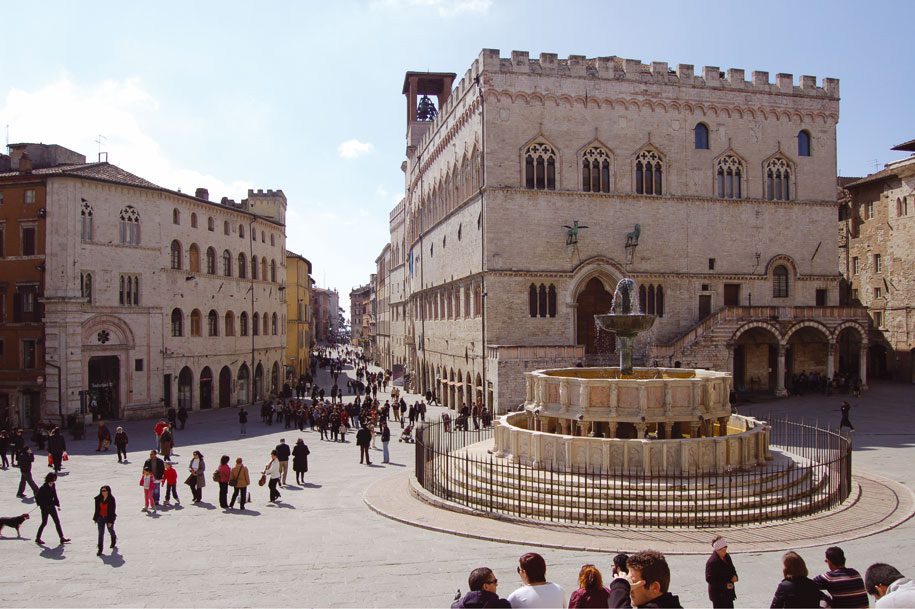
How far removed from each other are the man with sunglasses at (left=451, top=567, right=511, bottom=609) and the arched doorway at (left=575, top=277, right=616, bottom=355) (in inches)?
1237

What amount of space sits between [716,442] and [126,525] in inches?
495

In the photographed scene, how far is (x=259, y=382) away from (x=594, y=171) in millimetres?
25916

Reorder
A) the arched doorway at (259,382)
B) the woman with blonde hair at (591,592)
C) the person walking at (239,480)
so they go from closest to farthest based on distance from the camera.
Answer: the woman with blonde hair at (591,592)
the person walking at (239,480)
the arched doorway at (259,382)

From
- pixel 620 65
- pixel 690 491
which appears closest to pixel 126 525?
pixel 690 491

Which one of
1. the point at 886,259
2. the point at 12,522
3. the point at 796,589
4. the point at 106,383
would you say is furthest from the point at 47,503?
the point at 886,259

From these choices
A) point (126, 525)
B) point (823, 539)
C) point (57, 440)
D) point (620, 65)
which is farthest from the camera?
point (620, 65)

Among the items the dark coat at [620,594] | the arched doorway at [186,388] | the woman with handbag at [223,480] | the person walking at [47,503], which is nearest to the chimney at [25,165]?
the arched doorway at [186,388]

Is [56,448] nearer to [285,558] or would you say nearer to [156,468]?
[156,468]

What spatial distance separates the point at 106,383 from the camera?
36.4 meters

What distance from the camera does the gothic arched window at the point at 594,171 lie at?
1474 inches

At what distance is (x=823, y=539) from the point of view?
13.0 m

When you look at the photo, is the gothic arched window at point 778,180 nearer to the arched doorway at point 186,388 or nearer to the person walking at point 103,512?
the arched doorway at point 186,388

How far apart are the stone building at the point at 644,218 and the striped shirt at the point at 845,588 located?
26.4 meters

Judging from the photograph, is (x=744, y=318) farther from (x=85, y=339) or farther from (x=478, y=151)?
(x=85, y=339)
